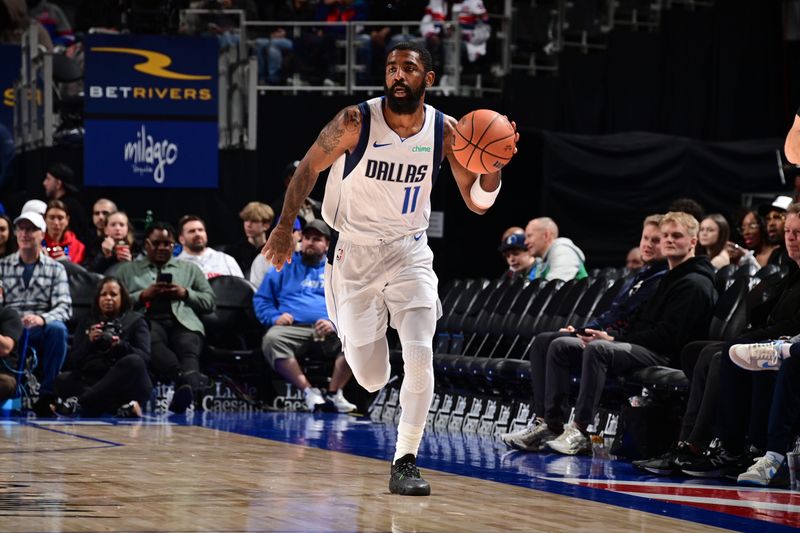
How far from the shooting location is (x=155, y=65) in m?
14.4

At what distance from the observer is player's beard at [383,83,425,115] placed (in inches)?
239

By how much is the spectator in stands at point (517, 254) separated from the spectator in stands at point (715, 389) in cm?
397

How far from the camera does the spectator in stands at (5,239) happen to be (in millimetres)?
11312

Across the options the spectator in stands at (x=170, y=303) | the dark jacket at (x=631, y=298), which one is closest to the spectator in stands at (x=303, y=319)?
the spectator in stands at (x=170, y=303)

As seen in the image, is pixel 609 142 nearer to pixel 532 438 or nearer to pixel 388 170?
pixel 532 438

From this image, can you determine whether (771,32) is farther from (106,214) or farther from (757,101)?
(106,214)

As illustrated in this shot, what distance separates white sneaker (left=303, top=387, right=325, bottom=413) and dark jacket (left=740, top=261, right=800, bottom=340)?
4.84 m

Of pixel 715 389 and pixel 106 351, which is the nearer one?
pixel 715 389

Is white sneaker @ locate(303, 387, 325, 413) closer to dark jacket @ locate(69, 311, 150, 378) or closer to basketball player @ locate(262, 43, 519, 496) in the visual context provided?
dark jacket @ locate(69, 311, 150, 378)

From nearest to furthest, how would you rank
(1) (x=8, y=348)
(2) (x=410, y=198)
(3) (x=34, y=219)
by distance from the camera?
1. (2) (x=410, y=198)
2. (1) (x=8, y=348)
3. (3) (x=34, y=219)

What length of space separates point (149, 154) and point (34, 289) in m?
3.74

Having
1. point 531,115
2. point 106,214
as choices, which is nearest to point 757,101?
point 531,115

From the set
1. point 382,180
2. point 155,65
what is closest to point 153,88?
point 155,65

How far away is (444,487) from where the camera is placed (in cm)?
621
